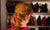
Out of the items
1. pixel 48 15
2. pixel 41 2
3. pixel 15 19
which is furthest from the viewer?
pixel 48 15

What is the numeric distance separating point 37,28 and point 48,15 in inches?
11.0

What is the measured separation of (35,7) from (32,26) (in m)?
0.31

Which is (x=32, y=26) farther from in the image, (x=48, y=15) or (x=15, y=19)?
(x=15, y=19)

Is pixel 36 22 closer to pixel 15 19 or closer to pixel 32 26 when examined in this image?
pixel 32 26

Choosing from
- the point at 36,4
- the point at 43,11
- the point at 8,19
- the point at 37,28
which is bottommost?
the point at 37,28

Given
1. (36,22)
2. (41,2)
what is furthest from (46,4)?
(36,22)

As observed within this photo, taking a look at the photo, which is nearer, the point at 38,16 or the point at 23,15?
the point at 23,15

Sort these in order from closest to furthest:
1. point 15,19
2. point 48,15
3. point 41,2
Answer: point 15,19
point 41,2
point 48,15

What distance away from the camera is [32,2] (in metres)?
1.31

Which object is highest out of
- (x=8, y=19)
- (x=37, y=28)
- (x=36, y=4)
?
(x=36, y=4)

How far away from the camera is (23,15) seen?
93 centimetres

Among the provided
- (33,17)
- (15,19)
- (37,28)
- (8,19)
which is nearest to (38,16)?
(33,17)

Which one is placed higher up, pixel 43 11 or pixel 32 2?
pixel 32 2

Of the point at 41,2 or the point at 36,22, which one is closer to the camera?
the point at 41,2
